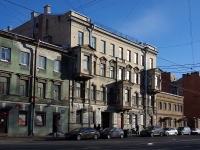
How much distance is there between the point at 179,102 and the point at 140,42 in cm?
1815

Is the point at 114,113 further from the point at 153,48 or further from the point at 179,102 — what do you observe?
the point at 179,102

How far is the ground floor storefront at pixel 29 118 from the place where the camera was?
99.2ft

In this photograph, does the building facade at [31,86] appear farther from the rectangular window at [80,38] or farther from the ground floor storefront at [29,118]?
the rectangular window at [80,38]

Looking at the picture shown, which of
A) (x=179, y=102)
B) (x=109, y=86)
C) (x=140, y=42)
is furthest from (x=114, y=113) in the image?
(x=179, y=102)

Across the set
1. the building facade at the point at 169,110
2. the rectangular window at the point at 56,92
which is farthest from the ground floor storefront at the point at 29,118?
the building facade at the point at 169,110

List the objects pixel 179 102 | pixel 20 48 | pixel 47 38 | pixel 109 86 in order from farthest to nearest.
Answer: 1. pixel 179 102
2. pixel 109 86
3. pixel 47 38
4. pixel 20 48

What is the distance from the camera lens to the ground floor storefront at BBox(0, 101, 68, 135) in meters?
30.2

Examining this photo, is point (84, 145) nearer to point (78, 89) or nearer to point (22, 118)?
point (22, 118)

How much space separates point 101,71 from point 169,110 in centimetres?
2143

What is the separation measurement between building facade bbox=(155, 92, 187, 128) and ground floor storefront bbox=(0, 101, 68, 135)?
76.5 ft

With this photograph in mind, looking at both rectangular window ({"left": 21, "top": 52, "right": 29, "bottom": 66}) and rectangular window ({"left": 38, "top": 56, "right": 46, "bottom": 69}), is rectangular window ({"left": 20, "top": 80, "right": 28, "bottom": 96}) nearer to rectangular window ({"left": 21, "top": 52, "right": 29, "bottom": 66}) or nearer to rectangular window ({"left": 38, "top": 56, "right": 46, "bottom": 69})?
rectangular window ({"left": 21, "top": 52, "right": 29, "bottom": 66})

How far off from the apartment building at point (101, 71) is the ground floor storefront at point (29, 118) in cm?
195

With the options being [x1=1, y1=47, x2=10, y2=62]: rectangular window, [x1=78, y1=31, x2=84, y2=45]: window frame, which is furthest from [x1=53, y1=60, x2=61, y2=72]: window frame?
[x1=1, y1=47, x2=10, y2=62]: rectangular window

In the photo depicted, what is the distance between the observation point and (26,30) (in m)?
44.3
